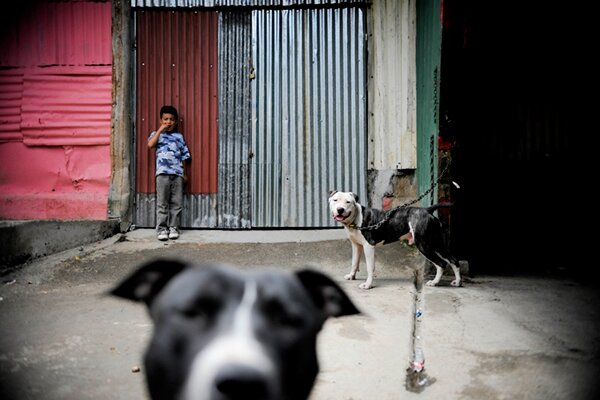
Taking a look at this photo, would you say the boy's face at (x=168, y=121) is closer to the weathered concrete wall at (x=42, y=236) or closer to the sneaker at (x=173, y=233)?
the sneaker at (x=173, y=233)

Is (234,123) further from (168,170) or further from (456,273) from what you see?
(456,273)

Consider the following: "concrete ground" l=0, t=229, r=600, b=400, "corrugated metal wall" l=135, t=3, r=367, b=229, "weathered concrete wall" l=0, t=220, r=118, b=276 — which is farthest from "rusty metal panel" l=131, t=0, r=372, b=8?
"concrete ground" l=0, t=229, r=600, b=400

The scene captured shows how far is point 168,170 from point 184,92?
1267 millimetres

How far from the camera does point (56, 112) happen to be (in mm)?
6742

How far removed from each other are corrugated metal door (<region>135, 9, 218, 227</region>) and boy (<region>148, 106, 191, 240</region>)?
287mm

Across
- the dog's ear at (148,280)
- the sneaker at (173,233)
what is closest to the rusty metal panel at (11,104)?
the sneaker at (173,233)

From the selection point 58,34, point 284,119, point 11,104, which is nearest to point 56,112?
point 11,104

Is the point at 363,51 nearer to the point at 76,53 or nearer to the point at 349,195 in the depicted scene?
the point at 349,195

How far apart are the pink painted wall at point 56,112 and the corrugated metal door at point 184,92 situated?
0.49 meters

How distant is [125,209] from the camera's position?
6.71 meters

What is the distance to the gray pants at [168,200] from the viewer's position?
6.36 meters

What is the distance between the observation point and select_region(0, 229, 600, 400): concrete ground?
2.46m

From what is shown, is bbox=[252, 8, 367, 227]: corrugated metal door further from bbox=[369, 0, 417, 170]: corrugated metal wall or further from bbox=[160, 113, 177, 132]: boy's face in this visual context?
bbox=[160, 113, 177, 132]: boy's face

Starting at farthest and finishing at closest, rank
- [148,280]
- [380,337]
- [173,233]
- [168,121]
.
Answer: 1. [168,121]
2. [173,233]
3. [380,337]
4. [148,280]
